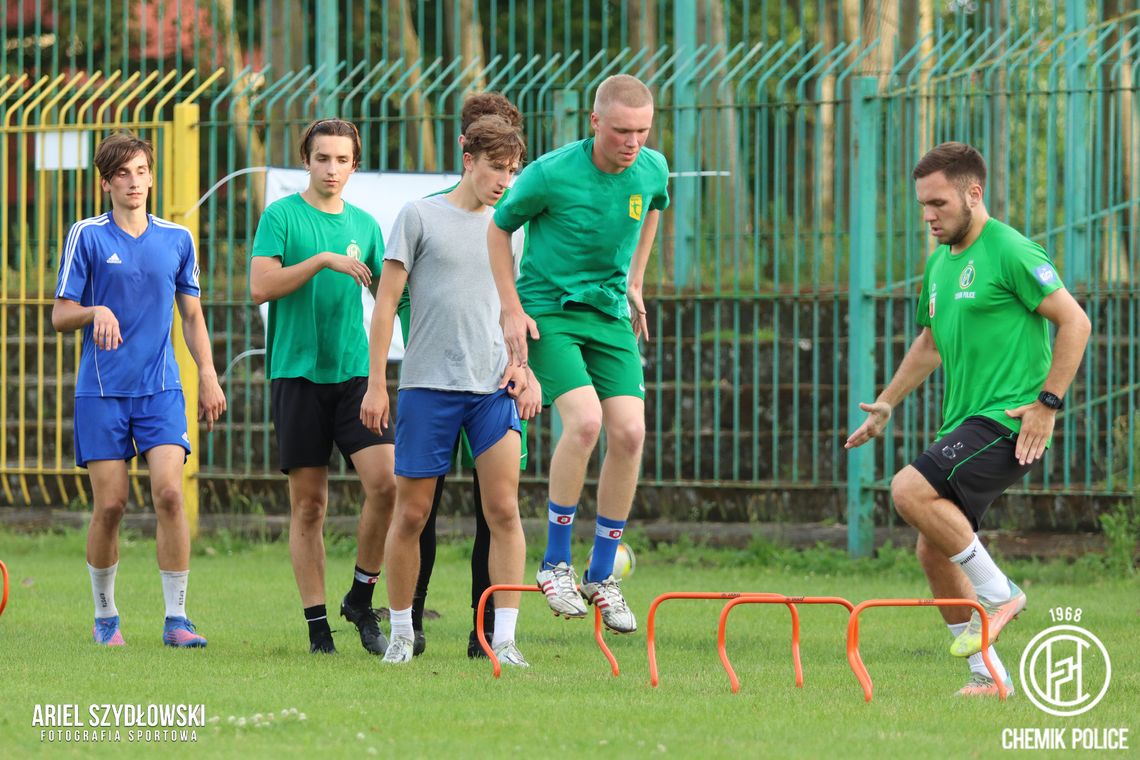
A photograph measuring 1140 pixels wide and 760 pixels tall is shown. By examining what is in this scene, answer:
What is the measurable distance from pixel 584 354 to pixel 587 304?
0.21 meters

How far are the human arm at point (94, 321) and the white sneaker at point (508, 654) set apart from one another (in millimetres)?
2114

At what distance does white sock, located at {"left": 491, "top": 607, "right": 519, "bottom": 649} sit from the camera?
666cm

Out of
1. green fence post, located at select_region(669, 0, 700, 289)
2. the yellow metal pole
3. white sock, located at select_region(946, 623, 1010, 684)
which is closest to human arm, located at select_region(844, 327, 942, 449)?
white sock, located at select_region(946, 623, 1010, 684)

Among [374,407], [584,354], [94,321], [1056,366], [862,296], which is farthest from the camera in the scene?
[862,296]

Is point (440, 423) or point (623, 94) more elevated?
point (623, 94)

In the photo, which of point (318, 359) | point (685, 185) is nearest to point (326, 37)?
point (685, 185)

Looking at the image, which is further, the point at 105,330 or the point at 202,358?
the point at 202,358

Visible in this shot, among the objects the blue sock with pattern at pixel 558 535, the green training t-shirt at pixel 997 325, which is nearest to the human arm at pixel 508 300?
the blue sock with pattern at pixel 558 535

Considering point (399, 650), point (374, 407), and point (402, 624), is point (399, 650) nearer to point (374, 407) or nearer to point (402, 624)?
point (402, 624)

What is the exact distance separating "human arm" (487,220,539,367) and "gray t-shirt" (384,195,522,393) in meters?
0.20

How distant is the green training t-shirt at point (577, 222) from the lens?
6.47m

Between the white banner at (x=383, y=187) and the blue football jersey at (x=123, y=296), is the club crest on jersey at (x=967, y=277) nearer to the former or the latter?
the blue football jersey at (x=123, y=296)

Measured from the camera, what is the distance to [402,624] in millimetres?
6734

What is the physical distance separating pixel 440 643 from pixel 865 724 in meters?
2.65
